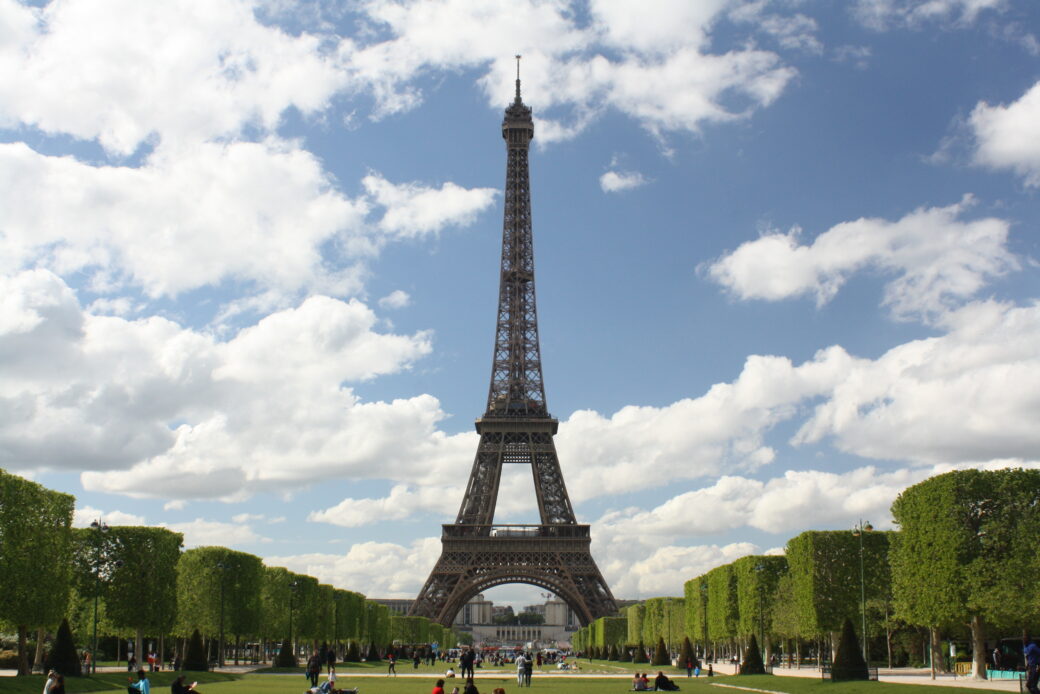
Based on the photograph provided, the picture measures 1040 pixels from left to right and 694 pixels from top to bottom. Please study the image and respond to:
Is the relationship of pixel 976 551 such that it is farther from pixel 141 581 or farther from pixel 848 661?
pixel 141 581

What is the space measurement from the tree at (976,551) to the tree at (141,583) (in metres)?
35.7

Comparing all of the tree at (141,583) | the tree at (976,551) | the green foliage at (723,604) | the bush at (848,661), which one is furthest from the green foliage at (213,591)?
the tree at (976,551)

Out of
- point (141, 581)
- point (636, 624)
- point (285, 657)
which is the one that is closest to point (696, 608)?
point (636, 624)

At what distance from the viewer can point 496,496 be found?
10006cm

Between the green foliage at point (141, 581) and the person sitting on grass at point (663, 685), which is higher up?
the green foliage at point (141, 581)

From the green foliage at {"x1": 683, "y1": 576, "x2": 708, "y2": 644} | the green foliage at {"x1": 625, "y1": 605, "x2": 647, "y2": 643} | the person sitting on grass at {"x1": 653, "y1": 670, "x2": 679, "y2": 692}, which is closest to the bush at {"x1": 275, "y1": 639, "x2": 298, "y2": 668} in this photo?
the green foliage at {"x1": 683, "y1": 576, "x2": 708, "y2": 644}

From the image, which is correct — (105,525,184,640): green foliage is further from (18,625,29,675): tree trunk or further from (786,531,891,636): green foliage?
(786,531,891,636): green foliage

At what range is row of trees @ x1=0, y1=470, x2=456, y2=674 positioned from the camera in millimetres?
39938

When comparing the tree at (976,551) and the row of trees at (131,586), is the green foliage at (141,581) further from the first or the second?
the tree at (976,551)

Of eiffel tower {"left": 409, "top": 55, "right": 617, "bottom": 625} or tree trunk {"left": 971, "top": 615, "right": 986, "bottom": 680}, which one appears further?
eiffel tower {"left": 409, "top": 55, "right": 617, "bottom": 625}

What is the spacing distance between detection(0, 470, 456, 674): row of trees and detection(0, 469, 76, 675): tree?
39 mm

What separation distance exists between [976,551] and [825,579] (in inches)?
526

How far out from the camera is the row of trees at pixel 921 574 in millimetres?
41062

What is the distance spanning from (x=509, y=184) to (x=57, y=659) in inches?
2980
